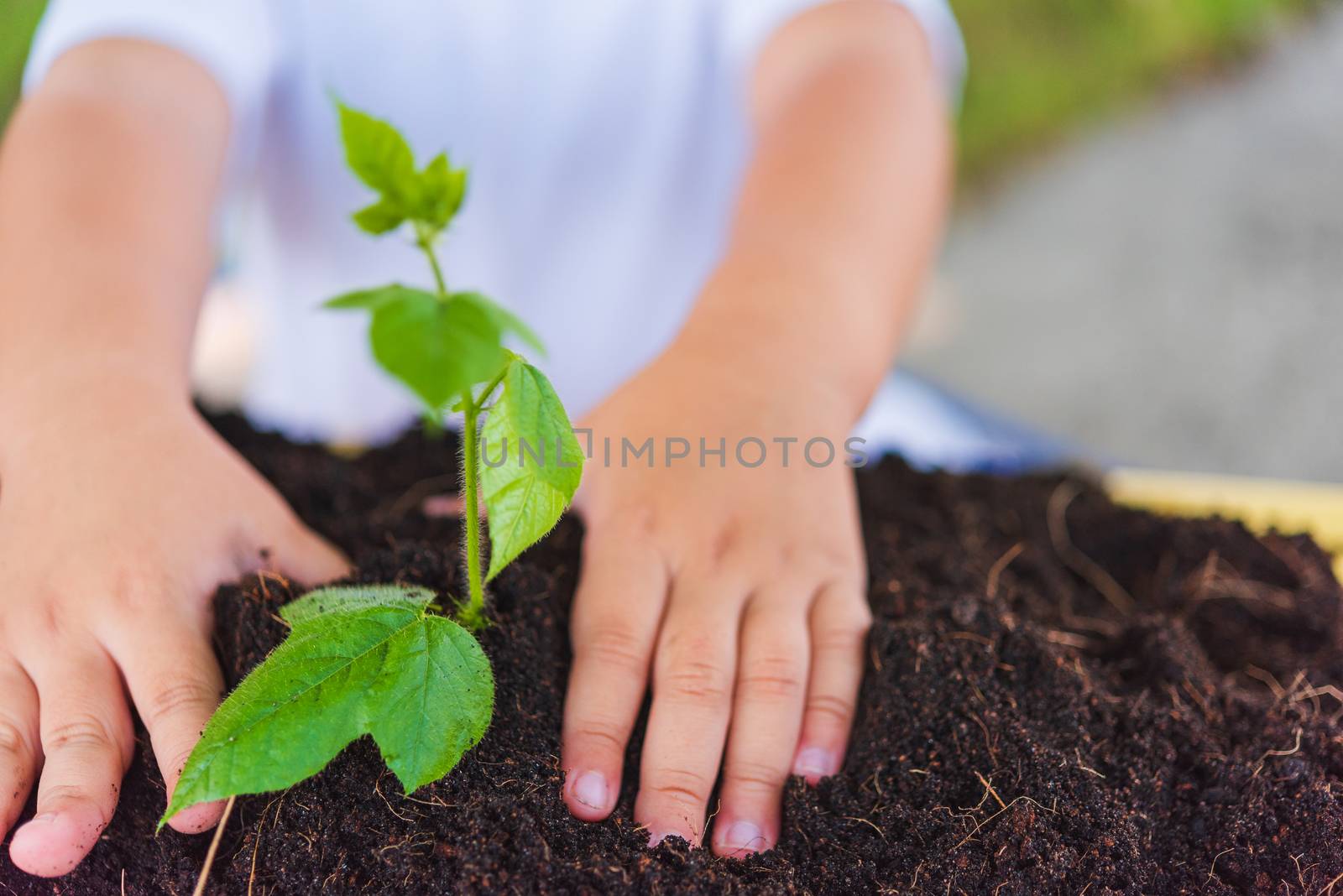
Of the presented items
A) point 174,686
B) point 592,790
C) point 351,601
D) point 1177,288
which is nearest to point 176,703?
point 174,686

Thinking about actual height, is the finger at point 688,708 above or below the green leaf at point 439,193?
below

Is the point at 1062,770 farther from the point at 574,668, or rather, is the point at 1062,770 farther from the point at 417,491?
the point at 417,491

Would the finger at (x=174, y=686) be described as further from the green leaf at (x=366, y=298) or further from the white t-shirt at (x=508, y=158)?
the white t-shirt at (x=508, y=158)

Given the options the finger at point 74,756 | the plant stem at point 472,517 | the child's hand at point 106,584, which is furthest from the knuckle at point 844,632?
the finger at point 74,756

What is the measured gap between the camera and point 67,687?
63cm

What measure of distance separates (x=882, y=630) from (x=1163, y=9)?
2.92 metres

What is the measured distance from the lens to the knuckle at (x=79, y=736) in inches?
24.0

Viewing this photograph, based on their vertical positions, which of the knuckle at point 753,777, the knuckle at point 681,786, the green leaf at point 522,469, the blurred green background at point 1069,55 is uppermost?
the green leaf at point 522,469

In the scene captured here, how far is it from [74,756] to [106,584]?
4.2 inches

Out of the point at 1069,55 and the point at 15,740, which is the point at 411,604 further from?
the point at 1069,55

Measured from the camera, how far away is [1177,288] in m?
2.51

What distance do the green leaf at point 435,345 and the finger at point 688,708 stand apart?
0.31 m

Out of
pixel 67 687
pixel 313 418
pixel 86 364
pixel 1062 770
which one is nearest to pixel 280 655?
pixel 67 687

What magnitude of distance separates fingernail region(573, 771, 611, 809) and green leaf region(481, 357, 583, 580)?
206mm
